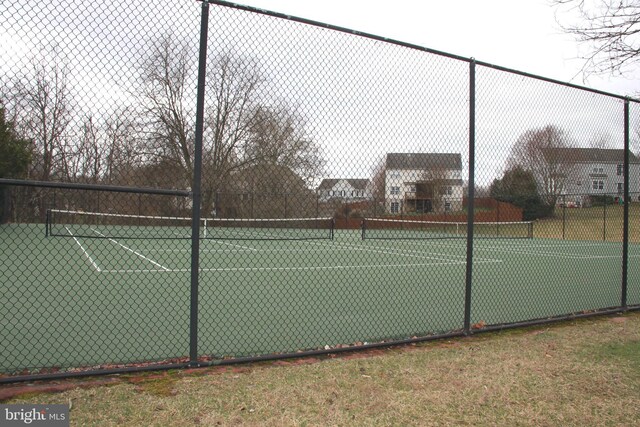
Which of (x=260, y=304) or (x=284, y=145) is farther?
(x=260, y=304)

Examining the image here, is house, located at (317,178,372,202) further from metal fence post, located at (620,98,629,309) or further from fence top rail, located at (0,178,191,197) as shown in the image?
metal fence post, located at (620,98,629,309)

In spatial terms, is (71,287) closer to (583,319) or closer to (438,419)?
(438,419)

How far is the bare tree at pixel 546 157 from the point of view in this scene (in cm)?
683

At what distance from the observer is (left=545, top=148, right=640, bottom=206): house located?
700cm

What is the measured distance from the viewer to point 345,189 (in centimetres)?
512

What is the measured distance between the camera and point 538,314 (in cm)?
662

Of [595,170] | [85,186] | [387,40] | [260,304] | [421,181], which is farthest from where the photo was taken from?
[595,170]

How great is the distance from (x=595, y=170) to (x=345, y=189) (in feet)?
15.9

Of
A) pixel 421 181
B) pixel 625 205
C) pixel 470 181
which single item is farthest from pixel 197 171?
pixel 625 205

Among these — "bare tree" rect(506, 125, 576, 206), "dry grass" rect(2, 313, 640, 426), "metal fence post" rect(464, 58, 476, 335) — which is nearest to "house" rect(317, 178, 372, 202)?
"metal fence post" rect(464, 58, 476, 335)

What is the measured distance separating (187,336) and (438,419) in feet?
9.66

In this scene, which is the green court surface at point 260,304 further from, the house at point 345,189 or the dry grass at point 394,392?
the house at point 345,189

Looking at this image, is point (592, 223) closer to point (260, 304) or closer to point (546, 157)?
point (546, 157)

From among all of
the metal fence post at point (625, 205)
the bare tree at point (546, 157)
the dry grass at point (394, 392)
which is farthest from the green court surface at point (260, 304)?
the bare tree at point (546, 157)
